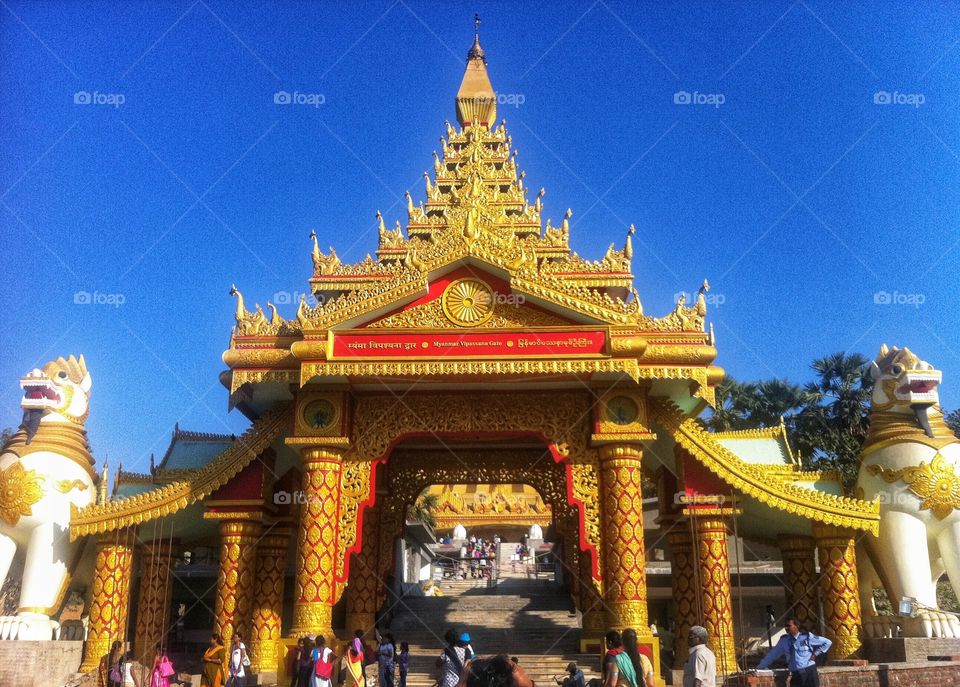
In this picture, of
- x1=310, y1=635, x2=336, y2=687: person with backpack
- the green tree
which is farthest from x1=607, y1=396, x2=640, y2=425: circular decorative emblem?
the green tree

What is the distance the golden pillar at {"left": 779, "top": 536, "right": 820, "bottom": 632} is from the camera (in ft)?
45.1

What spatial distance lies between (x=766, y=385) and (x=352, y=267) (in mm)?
16991

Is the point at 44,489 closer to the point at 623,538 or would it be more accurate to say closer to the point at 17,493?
the point at 17,493

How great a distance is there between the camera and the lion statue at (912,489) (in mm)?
12695

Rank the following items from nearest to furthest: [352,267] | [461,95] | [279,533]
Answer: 1. [279,533]
2. [352,267]
3. [461,95]

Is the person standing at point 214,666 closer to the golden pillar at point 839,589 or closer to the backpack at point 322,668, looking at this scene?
the backpack at point 322,668

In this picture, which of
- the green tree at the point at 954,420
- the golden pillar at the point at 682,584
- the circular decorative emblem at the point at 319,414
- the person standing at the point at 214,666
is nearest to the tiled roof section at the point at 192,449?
the circular decorative emblem at the point at 319,414

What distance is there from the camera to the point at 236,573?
13.1 meters

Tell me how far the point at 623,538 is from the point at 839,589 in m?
3.78

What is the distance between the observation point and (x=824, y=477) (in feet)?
47.3

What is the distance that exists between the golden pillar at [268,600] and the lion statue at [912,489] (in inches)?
383

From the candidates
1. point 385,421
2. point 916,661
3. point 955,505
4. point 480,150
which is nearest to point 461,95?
point 480,150

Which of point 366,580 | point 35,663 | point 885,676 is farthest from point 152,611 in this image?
point 885,676

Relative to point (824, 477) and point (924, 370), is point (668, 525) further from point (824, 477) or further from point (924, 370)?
point (924, 370)
